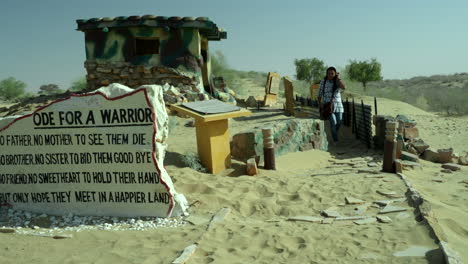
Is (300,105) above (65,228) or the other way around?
above

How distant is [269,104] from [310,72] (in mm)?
17670

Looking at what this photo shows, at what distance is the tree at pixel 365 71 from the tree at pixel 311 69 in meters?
2.94

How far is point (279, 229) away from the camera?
13.5 ft

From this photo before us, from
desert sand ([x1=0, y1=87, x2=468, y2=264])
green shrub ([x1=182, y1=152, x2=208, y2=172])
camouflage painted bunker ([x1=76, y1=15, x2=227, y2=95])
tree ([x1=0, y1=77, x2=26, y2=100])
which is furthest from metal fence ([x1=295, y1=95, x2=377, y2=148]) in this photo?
tree ([x1=0, y1=77, x2=26, y2=100])

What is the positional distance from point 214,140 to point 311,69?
29327 millimetres

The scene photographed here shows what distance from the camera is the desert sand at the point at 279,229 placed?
350 cm

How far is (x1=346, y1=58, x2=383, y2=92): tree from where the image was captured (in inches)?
1228

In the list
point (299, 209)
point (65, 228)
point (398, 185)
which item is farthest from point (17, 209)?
point (398, 185)

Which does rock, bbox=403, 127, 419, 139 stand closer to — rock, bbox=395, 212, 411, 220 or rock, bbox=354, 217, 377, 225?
rock, bbox=395, 212, 411, 220

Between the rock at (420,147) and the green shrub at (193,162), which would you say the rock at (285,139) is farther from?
the rock at (420,147)

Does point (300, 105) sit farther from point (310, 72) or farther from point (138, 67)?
point (310, 72)

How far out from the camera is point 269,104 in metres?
17.9

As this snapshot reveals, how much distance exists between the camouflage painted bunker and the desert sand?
23.7ft

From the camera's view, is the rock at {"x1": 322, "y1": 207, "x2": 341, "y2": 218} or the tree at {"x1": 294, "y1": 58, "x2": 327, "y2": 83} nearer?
the rock at {"x1": 322, "y1": 207, "x2": 341, "y2": 218}
